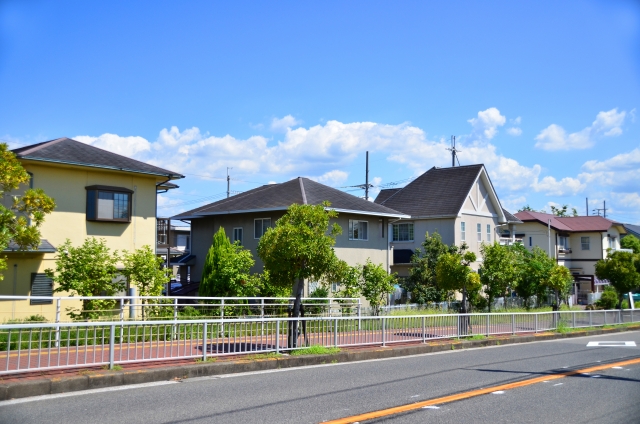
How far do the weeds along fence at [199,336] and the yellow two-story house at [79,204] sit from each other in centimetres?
820

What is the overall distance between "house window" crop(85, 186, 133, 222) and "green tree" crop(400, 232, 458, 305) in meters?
18.1

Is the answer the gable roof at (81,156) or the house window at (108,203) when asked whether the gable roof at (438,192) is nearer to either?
the gable roof at (81,156)

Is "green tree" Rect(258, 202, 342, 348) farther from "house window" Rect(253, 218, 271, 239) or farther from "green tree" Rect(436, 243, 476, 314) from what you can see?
"house window" Rect(253, 218, 271, 239)

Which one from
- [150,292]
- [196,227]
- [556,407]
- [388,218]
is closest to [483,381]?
[556,407]

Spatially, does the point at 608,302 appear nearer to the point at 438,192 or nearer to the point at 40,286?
the point at 438,192

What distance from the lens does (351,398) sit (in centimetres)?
945

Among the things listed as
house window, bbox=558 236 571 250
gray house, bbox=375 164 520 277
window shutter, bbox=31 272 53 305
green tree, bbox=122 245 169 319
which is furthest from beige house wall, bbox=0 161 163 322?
house window, bbox=558 236 571 250

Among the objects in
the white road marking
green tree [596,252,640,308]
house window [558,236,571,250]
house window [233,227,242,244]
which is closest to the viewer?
the white road marking

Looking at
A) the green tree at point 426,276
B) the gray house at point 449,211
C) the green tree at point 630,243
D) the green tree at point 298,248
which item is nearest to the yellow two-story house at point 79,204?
the green tree at point 298,248

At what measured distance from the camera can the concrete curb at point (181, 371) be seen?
9250mm

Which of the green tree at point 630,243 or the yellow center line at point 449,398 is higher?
the green tree at point 630,243

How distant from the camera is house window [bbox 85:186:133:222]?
A: 72.9ft

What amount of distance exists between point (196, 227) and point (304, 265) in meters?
19.7

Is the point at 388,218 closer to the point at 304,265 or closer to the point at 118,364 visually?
the point at 304,265
